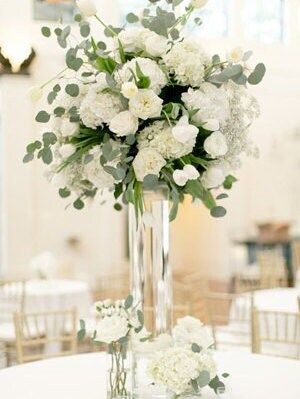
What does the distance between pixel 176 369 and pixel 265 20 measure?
8852mm

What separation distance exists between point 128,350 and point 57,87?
2.89 ft

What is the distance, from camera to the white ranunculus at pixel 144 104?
237 cm

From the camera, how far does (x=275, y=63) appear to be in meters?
9.95

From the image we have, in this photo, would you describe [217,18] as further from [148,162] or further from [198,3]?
[148,162]

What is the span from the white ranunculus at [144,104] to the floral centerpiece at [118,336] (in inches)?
22.6

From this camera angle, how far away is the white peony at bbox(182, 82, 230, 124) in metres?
2.41

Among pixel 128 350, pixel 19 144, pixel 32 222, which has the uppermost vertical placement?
pixel 19 144

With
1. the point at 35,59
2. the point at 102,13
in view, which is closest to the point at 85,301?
the point at 35,59

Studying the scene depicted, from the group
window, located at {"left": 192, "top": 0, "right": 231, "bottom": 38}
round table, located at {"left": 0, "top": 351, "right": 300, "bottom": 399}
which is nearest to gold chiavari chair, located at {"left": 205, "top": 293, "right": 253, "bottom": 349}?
round table, located at {"left": 0, "top": 351, "right": 300, "bottom": 399}

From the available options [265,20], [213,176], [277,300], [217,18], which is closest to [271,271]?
[277,300]

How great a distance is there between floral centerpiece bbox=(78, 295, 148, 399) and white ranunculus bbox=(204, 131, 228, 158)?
0.54 m

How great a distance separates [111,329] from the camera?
7.36 feet

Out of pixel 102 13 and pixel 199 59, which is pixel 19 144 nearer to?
pixel 102 13

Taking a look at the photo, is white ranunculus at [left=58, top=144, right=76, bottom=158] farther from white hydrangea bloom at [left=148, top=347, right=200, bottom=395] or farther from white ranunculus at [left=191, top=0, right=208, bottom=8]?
white hydrangea bloom at [left=148, top=347, right=200, bottom=395]
